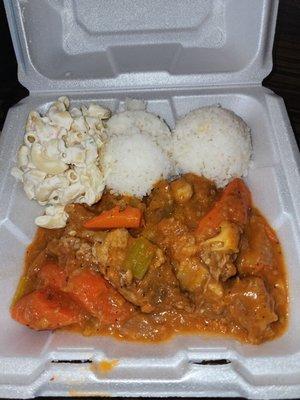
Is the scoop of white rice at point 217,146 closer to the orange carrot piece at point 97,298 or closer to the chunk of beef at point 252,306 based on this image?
the chunk of beef at point 252,306

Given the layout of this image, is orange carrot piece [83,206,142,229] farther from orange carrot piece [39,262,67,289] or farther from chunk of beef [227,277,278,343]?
chunk of beef [227,277,278,343]

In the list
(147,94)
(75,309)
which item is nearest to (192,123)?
(147,94)

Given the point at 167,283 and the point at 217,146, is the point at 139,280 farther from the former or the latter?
the point at 217,146

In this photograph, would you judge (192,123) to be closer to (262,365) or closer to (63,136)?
(63,136)

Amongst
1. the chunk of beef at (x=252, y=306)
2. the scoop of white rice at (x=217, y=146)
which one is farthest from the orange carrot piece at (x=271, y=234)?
the scoop of white rice at (x=217, y=146)

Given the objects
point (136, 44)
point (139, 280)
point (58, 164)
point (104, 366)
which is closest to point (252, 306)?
point (139, 280)
